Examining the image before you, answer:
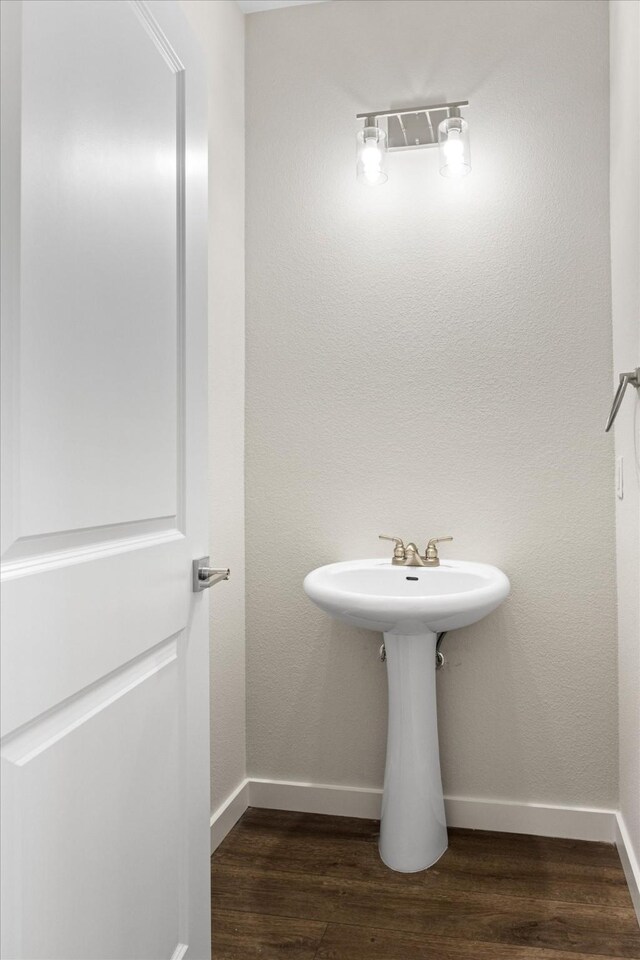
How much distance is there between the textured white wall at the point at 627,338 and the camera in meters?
1.76

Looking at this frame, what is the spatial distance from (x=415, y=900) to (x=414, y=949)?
190mm

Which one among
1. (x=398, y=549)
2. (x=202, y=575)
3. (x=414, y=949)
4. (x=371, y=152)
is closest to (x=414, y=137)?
(x=371, y=152)

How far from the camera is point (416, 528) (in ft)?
7.43

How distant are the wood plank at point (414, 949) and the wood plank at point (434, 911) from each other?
2 centimetres

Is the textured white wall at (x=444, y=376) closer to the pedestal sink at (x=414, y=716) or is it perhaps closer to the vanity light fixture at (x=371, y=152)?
the vanity light fixture at (x=371, y=152)

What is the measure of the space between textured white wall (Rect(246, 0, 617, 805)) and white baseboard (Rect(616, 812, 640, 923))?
12 centimetres

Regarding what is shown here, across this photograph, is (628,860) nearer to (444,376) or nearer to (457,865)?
(457,865)

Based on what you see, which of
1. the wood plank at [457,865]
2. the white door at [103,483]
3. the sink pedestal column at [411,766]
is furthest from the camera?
the sink pedestal column at [411,766]

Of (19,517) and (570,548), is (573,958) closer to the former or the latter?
(570,548)

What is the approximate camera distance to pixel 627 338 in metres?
1.89

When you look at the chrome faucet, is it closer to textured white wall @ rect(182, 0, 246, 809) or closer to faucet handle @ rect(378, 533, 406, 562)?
faucet handle @ rect(378, 533, 406, 562)

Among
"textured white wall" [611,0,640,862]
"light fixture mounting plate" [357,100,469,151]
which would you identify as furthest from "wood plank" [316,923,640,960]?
"light fixture mounting plate" [357,100,469,151]

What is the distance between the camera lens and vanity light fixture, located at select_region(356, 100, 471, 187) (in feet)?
6.96

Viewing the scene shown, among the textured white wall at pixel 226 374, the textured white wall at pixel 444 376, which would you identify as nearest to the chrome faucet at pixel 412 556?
the textured white wall at pixel 444 376
